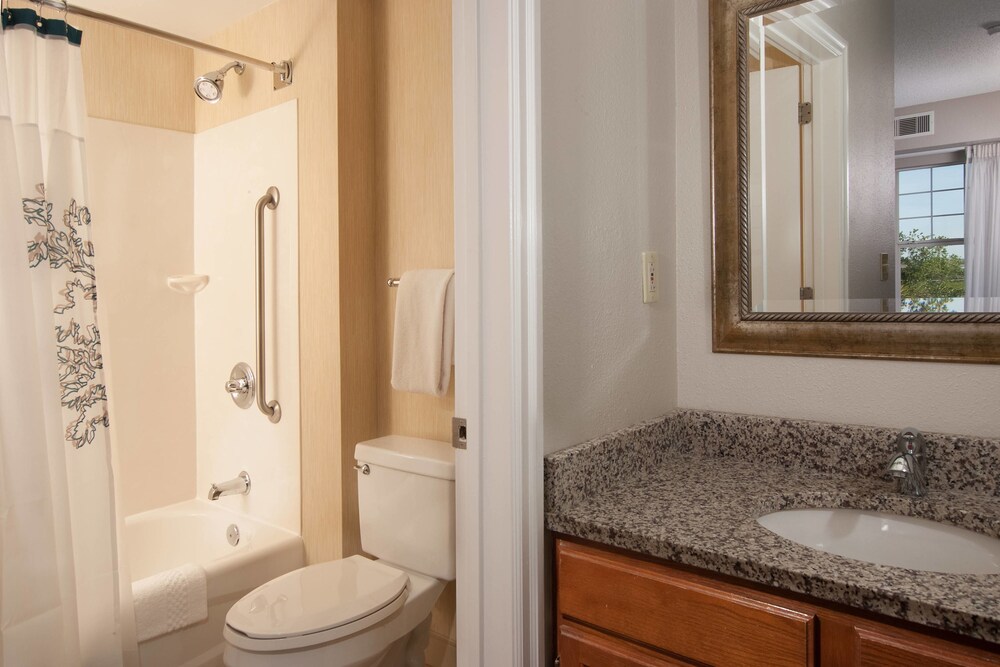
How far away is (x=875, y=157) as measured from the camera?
138 cm

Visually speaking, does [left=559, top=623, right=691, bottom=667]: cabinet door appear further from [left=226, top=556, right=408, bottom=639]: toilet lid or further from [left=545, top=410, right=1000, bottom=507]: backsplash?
[left=226, top=556, right=408, bottom=639]: toilet lid

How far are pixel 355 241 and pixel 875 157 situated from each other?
1468 mm

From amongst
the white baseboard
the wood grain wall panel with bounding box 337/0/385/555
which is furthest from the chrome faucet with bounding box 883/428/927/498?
the wood grain wall panel with bounding box 337/0/385/555

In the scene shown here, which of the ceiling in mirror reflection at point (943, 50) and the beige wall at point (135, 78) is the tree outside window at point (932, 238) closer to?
the ceiling in mirror reflection at point (943, 50)

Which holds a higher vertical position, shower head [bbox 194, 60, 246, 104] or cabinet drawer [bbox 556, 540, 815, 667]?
shower head [bbox 194, 60, 246, 104]

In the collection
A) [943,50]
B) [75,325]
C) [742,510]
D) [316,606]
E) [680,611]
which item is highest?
[943,50]

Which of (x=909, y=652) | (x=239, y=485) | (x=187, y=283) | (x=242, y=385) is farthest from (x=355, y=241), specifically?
(x=909, y=652)

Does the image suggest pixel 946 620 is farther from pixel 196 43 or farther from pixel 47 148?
pixel 196 43

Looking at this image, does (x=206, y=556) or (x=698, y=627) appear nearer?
(x=698, y=627)

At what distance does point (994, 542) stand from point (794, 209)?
745 mm

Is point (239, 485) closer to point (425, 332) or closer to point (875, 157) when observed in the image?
point (425, 332)

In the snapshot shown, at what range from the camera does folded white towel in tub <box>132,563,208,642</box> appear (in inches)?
73.6

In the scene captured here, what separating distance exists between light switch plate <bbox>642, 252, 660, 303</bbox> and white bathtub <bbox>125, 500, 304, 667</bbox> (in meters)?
1.34

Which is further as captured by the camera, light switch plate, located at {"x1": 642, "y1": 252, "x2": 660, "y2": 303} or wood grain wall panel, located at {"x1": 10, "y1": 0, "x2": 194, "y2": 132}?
wood grain wall panel, located at {"x1": 10, "y1": 0, "x2": 194, "y2": 132}
